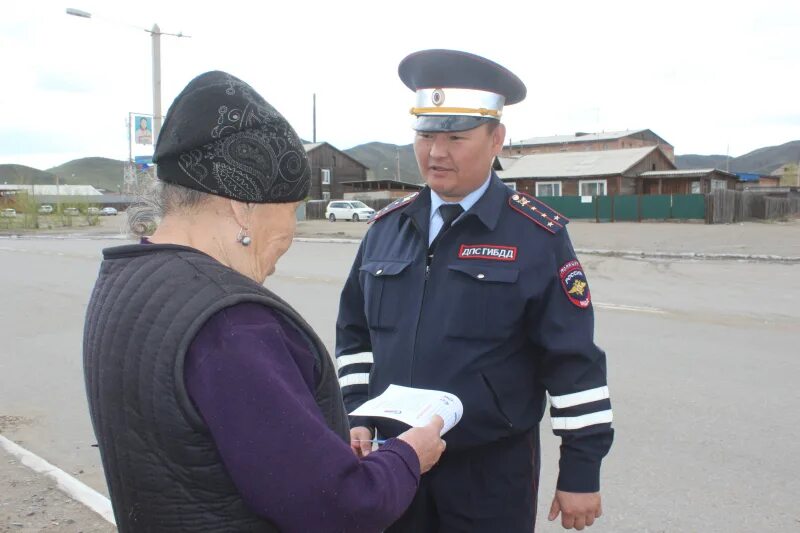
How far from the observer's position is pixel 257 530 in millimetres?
1298

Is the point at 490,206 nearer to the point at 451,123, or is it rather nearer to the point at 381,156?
the point at 451,123

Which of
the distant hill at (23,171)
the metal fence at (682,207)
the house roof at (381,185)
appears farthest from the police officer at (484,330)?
the distant hill at (23,171)

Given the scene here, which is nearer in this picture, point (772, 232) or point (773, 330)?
point (773, 330)

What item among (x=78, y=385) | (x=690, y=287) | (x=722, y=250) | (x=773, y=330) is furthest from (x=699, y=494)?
(x=722, y=250)

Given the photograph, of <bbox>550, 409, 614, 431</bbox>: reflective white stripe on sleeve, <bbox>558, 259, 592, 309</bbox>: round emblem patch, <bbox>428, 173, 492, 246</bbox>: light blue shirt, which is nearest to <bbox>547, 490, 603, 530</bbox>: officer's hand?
<bbox>550, 409, 614, 431</bbox>: reflective white stripe on sleeve

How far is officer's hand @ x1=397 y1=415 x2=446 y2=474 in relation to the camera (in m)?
1.55

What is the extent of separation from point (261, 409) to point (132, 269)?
41 cm

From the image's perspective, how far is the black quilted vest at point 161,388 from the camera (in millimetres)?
1221

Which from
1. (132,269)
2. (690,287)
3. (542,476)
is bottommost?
(542,476)

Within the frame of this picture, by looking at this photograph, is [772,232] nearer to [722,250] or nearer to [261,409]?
[722,250]

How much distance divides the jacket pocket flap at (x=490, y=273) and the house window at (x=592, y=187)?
3795cm

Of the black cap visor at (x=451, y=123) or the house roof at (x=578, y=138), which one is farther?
the house roof at (x=578, y=138)

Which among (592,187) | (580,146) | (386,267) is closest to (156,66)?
(386,267)

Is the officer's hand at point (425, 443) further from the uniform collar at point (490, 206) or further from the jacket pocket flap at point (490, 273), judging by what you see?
the uniform collar at point (490, 206)
